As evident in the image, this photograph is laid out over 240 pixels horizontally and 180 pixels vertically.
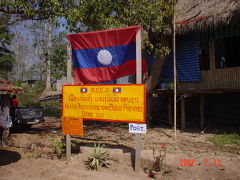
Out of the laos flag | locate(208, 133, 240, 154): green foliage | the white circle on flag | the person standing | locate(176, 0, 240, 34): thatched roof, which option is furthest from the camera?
the person standing

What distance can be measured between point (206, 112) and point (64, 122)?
8.48m

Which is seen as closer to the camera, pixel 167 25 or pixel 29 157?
pixel 29 157

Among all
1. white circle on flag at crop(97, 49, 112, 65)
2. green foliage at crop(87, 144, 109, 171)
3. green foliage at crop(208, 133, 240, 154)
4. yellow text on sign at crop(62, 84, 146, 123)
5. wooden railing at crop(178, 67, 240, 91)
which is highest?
white circle on flag at crop(97, 49, 112, 65)

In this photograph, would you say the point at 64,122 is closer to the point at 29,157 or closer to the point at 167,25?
the point at 29,157

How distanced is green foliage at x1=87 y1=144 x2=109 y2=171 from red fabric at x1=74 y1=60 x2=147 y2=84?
215 centimetres

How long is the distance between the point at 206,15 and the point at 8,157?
30.3ft

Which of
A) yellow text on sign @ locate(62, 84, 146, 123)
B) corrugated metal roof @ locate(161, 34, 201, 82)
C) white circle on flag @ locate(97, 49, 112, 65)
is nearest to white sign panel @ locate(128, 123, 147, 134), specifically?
yellow text on sign @ locate(62, 84, 146, 123)

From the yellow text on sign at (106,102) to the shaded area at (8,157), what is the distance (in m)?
2.41

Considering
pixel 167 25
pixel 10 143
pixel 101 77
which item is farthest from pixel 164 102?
pixel 10 143

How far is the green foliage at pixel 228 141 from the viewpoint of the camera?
7357 millimetres

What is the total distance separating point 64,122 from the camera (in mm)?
7309

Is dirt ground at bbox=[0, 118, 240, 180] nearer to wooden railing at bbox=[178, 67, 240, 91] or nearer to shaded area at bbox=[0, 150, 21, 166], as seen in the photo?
shaded area at bbox=[0, 150, 21, 166]

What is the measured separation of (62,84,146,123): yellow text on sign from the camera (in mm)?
6160

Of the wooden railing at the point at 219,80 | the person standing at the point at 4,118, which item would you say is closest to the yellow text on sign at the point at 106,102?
the person standing at the point at 4,118
